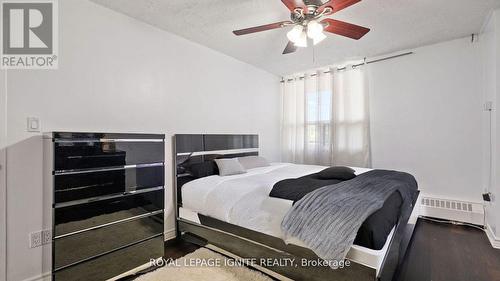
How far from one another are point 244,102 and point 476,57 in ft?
10.6

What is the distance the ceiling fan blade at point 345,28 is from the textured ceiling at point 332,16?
→ 35 centimetres

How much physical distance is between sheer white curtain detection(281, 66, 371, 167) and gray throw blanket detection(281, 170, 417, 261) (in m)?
2.08

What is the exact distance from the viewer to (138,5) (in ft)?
7.32

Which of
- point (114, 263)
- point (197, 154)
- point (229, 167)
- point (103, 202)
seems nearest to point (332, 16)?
point (229, 167)

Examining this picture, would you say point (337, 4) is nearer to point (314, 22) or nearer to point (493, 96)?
point (314, 22)

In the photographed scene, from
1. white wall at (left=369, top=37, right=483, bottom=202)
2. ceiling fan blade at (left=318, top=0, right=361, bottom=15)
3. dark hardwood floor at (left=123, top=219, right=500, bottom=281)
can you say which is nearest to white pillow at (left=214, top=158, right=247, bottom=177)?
dark hardwood floor at (left=123, top=219, right=500, bottom=281)

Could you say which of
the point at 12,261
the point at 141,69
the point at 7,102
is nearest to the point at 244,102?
the point at 141,69

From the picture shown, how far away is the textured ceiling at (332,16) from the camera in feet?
7.37

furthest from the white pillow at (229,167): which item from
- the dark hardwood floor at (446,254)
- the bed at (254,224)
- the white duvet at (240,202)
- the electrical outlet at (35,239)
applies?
the electrical outlet at (35,239)

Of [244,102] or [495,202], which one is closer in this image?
[495,202]

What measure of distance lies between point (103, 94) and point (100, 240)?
133cm

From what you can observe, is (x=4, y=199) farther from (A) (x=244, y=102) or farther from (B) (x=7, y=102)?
(A) (x=244, y=102)

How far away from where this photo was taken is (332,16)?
250cm

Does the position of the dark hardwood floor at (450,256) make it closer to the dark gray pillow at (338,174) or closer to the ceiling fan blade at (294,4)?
the dark gray pillow at (338,174)
